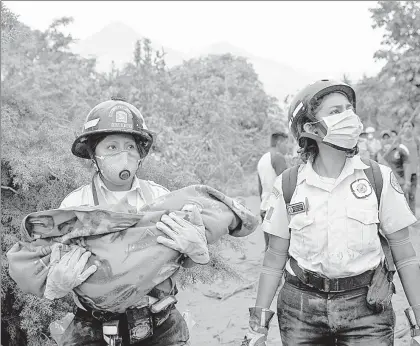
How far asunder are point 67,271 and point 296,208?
3.70 feet

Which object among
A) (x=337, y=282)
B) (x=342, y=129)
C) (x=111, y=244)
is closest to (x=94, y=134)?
(x=111, y=244)

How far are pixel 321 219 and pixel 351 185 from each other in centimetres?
23

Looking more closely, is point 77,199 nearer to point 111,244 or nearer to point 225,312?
point 111,244

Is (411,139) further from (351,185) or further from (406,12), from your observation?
(351,185)

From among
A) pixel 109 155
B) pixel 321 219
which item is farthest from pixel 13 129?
pixel 321 219

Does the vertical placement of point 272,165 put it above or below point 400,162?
above

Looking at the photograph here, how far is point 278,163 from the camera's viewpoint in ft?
23.5

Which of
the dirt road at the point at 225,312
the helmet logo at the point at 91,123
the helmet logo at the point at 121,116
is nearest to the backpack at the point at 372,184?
the helmet logo at the point at 121,116

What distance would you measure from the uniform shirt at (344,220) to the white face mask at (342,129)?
99mm

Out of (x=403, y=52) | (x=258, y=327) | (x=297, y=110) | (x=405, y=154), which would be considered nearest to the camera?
(x=258, y=327)

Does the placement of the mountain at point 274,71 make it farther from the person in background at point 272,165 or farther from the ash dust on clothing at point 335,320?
the ash dust on clothing at point 335,320

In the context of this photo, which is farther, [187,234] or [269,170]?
[269,170]

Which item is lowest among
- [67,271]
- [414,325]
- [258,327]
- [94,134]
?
[258,327]

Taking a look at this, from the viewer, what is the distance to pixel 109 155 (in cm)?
259
